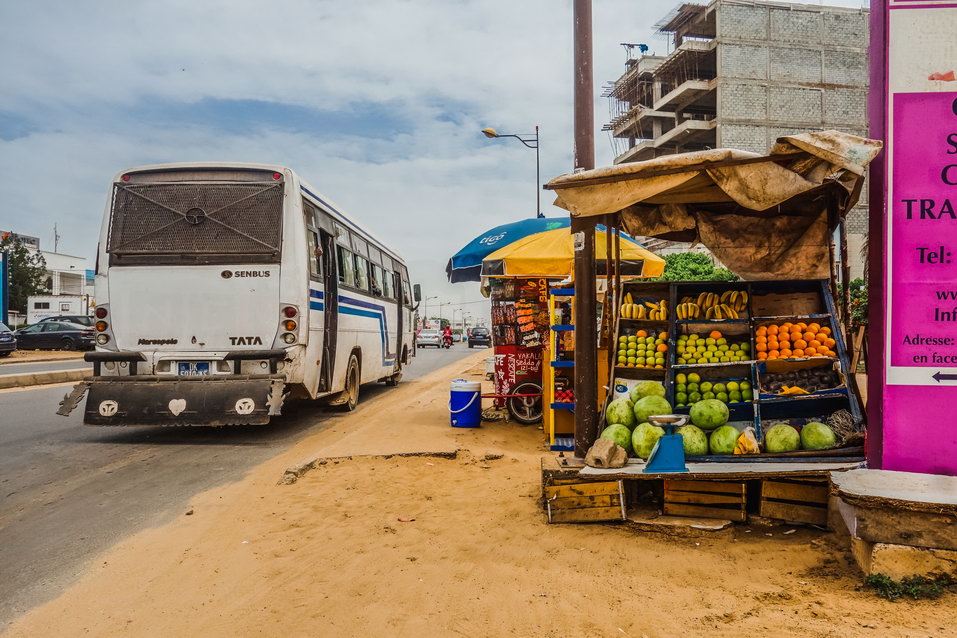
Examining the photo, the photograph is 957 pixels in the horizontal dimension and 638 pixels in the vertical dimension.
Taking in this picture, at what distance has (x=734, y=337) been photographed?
5.95 metres

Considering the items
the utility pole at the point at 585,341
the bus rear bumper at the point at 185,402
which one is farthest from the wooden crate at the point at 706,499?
the bus rear bumper at the point at 185,402

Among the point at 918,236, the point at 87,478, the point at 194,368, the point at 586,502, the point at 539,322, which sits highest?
the point at 918,236

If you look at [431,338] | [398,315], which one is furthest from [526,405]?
[431,338]

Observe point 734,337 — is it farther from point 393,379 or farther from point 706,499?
point 393,379

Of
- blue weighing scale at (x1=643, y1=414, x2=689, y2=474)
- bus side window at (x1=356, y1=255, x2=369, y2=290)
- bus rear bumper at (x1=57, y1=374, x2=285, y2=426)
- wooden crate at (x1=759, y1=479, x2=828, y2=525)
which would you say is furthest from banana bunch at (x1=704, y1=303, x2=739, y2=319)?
bus side window at (x1=356, y1=255, x2=369, y2=290)

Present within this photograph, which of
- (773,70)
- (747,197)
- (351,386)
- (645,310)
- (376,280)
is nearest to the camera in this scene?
(747,197)

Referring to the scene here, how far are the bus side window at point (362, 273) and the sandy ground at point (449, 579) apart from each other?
22.0 feet

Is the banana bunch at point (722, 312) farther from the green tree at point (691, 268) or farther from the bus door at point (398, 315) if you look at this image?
the green tree at point (691, 268)

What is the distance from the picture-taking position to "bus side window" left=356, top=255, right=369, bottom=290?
1196 cm

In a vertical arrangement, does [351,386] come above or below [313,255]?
below

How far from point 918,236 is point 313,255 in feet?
23.5

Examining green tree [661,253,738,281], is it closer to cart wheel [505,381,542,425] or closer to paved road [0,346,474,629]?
cart wheel [505,381,542,425]

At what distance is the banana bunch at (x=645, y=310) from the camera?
6074 millimetres

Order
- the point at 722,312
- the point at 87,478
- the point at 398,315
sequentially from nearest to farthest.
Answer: the point at 722,312
the point at 87,478
the point at 398,315
